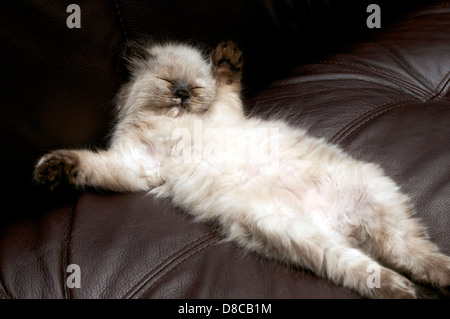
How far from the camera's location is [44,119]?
4.29 feet

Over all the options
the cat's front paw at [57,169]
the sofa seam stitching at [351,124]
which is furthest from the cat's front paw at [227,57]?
the cat's front paw at [57,169]

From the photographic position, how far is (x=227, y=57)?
1.67m

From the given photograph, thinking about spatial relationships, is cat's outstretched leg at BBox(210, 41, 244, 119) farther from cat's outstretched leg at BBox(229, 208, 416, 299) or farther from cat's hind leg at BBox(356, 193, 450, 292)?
cat's hind leg at BBox(356, 193, 450, 292)

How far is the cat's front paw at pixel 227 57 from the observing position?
1658 mm

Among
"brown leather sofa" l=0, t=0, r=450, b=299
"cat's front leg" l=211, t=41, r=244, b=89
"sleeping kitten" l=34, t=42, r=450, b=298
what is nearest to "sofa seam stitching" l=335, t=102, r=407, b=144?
"brown leather sofa" l=0, t=0, r=450, b=299

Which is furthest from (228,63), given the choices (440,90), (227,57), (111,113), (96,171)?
(440,90)

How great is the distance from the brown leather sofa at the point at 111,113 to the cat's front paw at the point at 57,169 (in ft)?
0.20

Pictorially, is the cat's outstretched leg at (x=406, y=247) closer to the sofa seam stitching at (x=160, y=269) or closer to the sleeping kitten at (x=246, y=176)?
the sleeping kitten at (x=246, y=176)

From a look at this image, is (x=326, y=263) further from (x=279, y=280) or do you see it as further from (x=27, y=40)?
(x=27, y=40)

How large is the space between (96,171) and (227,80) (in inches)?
27.6
